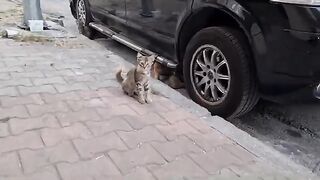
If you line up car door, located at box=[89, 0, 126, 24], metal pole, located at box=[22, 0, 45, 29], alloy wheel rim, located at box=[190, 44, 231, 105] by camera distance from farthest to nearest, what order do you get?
metal pole, located at box=[22, 0, 45, 29], car door, located at box=[89, 0, 126, 24], alloy wheel rim, located at box=[190, 44, 231, 105]

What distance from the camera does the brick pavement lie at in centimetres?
224

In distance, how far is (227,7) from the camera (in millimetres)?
3119

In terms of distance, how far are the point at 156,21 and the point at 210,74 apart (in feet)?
3.33

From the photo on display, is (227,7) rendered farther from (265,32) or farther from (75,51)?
→ (75,51)

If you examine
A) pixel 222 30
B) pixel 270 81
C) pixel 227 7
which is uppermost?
pixel 227 7

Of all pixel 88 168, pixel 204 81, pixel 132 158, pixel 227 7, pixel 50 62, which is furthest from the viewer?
pixel 50 62

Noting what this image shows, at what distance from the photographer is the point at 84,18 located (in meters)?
6.30

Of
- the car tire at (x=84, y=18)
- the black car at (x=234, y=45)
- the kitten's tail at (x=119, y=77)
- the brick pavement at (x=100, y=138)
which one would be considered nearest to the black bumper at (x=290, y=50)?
the black car at (x=234, y=45)

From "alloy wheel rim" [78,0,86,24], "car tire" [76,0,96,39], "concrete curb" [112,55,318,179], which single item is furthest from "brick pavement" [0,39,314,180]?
"alloy wheel rim" [78,0,86,24]

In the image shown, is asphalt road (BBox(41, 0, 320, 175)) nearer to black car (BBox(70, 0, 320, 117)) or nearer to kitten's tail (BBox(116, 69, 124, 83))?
black car (BBox(70, 0, 320, 117))

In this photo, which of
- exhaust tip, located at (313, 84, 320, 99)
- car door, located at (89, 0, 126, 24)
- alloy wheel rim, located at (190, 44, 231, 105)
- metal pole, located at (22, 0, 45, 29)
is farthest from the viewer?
metal pole, located at (22, 0, 45, 29)

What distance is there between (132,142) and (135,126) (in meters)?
0.27

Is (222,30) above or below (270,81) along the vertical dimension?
above

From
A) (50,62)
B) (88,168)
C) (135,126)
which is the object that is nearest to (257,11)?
(135,126)
